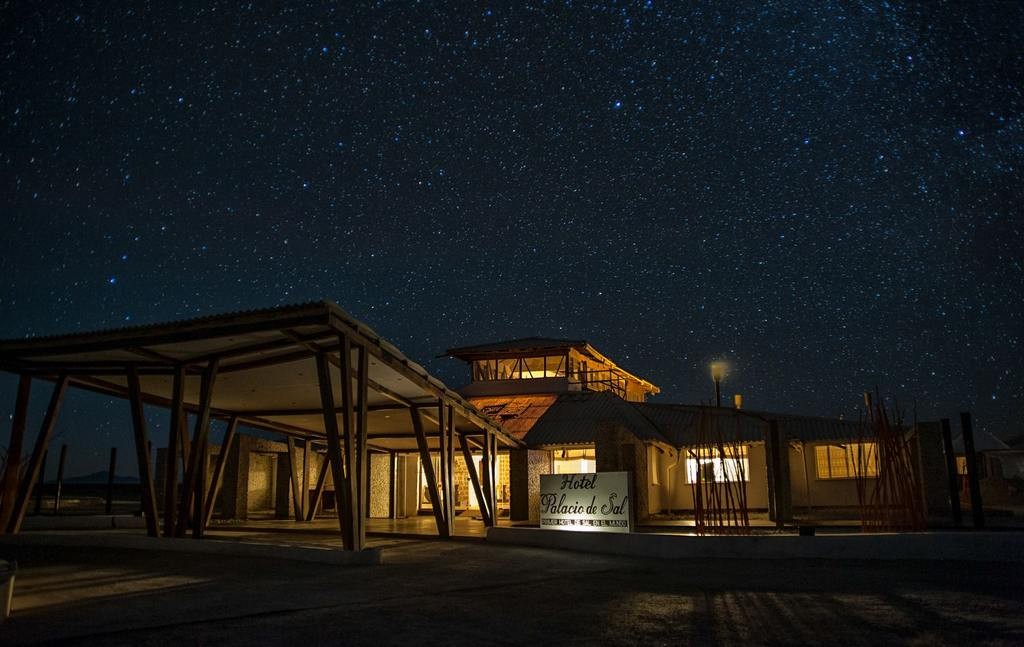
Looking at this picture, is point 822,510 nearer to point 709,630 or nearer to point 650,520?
point 650,520

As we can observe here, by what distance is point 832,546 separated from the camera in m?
12.7

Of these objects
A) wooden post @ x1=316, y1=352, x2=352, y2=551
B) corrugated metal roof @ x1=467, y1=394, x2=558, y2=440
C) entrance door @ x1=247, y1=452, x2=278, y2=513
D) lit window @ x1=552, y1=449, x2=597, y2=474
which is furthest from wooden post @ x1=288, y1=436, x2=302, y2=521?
wooden post @ x1=316, y1=352, x2=352, y2=551

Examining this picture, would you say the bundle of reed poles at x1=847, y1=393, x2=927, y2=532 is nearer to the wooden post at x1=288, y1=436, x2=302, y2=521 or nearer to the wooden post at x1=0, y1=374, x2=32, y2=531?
the wooden post at x1=0, y1=374, x2=32, y2=531

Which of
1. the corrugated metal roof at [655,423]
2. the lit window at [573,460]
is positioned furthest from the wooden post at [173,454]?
the lit window at [573,460]

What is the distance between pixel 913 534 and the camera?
41.0 feet

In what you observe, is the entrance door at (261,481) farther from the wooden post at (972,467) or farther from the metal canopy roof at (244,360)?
the wooden post at (972,467)

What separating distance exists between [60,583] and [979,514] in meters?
16.3

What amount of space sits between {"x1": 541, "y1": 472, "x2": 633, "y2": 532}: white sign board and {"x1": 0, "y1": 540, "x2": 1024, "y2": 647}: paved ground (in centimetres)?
198

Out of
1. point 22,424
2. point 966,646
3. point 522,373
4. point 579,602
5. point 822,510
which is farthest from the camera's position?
point 522,373

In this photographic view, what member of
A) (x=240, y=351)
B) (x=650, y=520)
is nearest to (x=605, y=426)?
(x=650, y=520)

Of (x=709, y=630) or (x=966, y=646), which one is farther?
(x=709, y=630)

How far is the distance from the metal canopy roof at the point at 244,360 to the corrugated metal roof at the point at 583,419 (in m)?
5.55

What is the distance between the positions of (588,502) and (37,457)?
11.8m

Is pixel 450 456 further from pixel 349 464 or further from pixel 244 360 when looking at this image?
pixel 349 464
